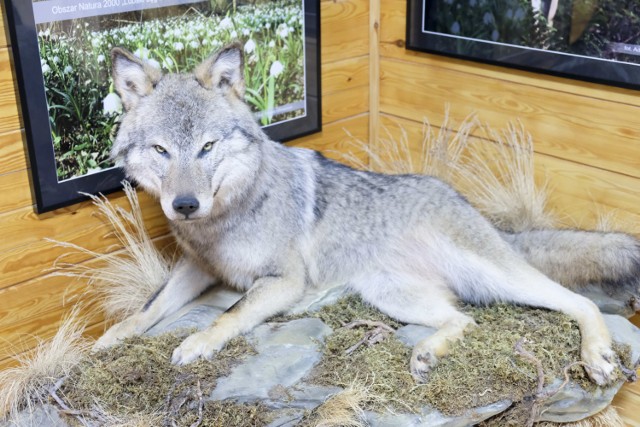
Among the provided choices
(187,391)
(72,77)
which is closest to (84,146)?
(72,77)

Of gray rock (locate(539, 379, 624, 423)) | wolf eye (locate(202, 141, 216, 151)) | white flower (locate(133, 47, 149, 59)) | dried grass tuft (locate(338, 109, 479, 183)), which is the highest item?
white flower (locate(133, 47, 149, 59))

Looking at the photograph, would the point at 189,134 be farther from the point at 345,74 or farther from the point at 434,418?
the point at 345,74

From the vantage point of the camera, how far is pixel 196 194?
253 centimetres

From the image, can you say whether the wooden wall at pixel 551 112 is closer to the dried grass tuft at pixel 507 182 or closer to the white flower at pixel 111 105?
the dried grass tuft at pixel 507 182

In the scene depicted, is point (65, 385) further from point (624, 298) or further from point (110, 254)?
point (624, 298)

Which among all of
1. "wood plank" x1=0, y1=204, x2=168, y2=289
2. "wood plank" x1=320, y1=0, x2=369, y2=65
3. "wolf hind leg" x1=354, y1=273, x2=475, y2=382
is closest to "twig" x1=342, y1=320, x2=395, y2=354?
"wolf hind leg" x1=354, y1=273, x2=475, y2=382

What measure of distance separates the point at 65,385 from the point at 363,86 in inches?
96.3

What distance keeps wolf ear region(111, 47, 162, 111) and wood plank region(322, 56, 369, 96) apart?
4.73ft

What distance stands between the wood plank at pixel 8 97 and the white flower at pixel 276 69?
4.30 ft

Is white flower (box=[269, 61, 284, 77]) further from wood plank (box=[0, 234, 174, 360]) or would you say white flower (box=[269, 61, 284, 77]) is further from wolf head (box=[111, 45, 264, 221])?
wood plank (box=[0, 234, 174, 360])

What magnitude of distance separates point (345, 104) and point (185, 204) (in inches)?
76.3

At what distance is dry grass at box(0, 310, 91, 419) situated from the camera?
103 inches

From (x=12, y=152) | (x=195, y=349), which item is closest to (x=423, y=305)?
(x=195, y=349)

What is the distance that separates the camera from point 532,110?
12.1 feet
